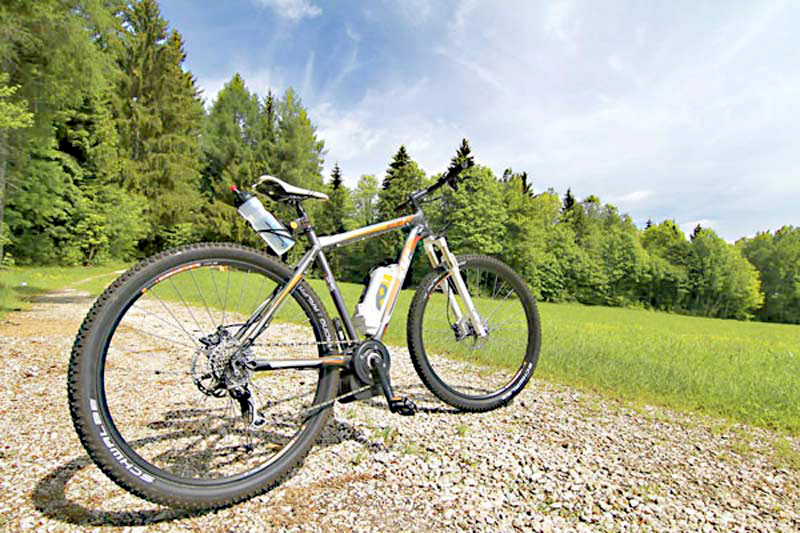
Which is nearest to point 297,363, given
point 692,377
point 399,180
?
point 692,377

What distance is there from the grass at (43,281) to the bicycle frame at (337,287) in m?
7.40

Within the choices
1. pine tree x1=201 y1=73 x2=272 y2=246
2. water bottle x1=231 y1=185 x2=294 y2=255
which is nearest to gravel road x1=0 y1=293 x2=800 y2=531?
water bottle x1=231 y1=185 x2=294 y2=255

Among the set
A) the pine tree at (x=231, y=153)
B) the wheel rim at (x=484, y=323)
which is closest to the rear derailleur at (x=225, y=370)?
the wheel rim at (x=484, y=323)

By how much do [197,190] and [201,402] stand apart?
3120 centimetres

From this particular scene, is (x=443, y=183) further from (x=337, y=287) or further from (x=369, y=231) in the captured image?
(x=337, y=287)

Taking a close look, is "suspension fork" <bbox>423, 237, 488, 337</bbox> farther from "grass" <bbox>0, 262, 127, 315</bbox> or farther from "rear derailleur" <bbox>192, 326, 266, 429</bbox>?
"grass" <bbox>0, 262, 127, 315</bbox>

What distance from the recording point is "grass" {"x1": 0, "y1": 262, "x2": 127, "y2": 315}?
8301 millimetres

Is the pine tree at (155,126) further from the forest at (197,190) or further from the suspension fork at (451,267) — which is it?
the suspension fork at (451,267)

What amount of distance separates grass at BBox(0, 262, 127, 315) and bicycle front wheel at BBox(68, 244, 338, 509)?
6423mm

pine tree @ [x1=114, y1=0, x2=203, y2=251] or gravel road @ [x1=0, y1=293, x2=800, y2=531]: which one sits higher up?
pine tree @ [x1=114, y1=0, x2=203, y2=251]

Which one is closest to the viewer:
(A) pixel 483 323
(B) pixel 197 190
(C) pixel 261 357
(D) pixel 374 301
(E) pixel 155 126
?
(D) pixel 374 301

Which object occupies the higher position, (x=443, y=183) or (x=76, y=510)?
(x=443, y=183)

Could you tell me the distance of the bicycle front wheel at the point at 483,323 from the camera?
286 cm

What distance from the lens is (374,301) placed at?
2.63m
